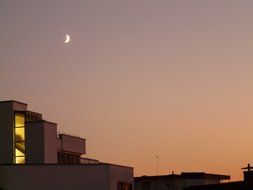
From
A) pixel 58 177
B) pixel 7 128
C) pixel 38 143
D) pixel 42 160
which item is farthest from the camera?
pixel 7 128

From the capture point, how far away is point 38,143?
61.8m

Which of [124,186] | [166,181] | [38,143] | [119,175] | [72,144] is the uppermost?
[72,144]

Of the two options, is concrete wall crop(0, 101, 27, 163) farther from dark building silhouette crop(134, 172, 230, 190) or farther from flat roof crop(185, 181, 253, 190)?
dark building silhouette crop(134, 172, 230, 190)

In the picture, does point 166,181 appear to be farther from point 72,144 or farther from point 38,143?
point 38,143

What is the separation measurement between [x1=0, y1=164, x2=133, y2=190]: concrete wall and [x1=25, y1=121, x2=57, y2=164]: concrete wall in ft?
32.8

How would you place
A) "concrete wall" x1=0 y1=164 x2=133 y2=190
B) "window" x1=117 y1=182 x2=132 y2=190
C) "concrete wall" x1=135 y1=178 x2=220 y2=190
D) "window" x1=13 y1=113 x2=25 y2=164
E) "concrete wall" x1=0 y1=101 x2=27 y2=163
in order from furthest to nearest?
"concrete wall" x1=135 y1=178 x2=220 y2=190
"window" x1=13 y1=113 x2=25 y2=164
"concrete wall" x1=0 y1=101 x2=27 y2=163
"window" x1=117 y1=182 x2=132 y2=190
"concrete wall" x1=0 y1=164 x2=133 y2=190

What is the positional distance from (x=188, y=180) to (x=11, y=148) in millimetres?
34265

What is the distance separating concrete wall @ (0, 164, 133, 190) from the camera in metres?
50.0

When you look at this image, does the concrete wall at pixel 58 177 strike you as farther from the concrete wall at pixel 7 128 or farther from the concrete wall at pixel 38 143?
the concrete wall at pixel 7 128

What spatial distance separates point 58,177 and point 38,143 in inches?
433

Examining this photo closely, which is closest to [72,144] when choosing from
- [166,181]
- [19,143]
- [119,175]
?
[19,143]

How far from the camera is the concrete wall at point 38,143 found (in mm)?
61531

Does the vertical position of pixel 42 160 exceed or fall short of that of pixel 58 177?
it exceeds it

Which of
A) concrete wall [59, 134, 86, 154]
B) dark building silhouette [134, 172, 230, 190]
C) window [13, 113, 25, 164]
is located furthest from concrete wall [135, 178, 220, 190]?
window [13, 113, 25, 164]
